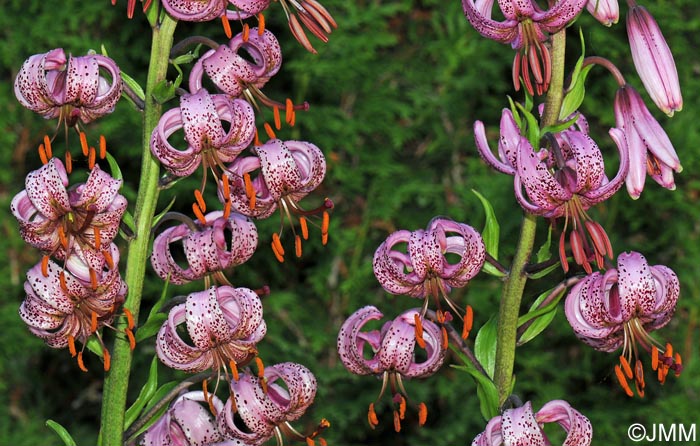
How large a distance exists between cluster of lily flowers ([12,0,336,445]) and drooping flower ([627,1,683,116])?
0.41 m

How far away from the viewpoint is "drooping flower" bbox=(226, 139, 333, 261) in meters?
1.71

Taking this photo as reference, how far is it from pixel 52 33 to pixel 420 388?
129cm

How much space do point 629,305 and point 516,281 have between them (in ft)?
0.49

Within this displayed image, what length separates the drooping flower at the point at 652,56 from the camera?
1.71 meters

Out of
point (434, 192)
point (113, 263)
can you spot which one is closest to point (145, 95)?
point (113, 263)

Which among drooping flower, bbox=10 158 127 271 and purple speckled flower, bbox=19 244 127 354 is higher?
drooping flower, bbox=10 158 127 271

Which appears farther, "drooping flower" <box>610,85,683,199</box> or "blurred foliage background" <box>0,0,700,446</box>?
"blurred foliage background" <box>0,0,700,446</box>

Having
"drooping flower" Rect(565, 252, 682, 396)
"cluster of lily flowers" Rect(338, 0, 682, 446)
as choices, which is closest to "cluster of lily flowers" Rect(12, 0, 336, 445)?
"cluster of lily flowers" Rect(338, 0, 682, 446)

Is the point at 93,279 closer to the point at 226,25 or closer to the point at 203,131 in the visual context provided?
the point at 203,131

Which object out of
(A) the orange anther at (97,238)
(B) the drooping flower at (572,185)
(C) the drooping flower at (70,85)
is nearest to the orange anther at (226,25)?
(C) the drooping flower at (70,85)

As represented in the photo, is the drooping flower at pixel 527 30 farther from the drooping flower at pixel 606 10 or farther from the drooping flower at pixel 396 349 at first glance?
the drooping flower at pixel 396 349

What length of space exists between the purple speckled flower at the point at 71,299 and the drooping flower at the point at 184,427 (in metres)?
0.15

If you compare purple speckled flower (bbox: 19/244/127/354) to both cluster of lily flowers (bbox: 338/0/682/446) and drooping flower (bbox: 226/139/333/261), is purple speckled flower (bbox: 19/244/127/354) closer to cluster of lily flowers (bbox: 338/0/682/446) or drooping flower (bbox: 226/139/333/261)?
drooping flower (bbox: 226/139/333/261)

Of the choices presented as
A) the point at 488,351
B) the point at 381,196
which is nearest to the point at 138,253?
the point at 488,351
